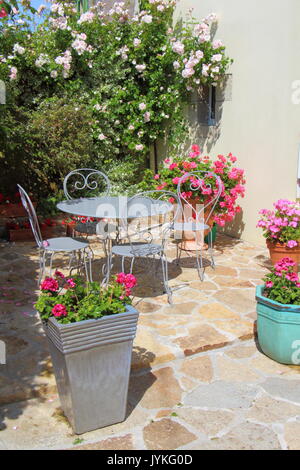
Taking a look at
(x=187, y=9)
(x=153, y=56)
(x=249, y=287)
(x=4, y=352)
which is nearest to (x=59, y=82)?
(x=153, y=56)

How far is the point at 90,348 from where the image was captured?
2357 mm

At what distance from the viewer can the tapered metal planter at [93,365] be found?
2328 mm

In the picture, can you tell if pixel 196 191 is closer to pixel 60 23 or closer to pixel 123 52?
pixel 123 52

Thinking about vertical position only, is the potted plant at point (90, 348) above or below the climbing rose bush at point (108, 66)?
below

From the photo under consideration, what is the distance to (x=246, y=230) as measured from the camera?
6.40 m

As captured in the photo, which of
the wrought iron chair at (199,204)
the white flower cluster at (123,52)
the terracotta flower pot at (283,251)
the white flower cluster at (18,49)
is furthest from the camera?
the white flower cluster at (123,52)

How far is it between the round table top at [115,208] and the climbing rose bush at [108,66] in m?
3.17

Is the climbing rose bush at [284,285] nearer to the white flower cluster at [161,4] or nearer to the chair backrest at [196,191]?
the chair backrest at [196,191]

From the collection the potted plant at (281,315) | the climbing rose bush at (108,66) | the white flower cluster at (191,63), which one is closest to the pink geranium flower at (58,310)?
the potted plant at (281,315)

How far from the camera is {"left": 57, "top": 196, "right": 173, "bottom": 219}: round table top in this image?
13.4 feet

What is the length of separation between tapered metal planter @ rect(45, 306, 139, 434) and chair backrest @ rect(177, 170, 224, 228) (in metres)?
3.10

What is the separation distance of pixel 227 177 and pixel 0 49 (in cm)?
432

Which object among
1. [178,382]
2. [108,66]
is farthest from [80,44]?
[178,382]
